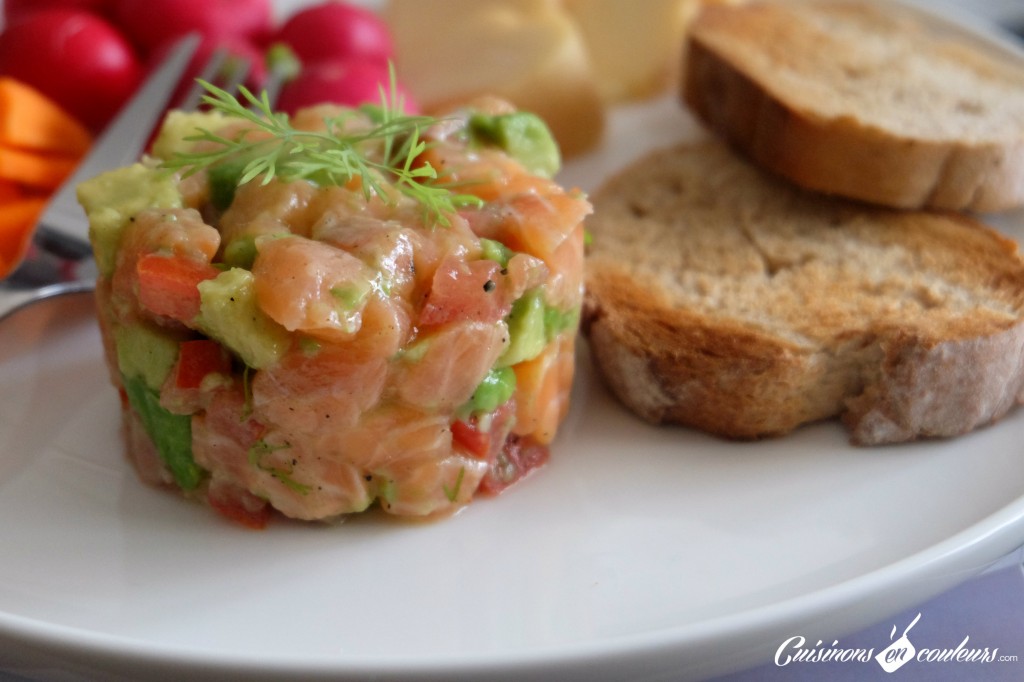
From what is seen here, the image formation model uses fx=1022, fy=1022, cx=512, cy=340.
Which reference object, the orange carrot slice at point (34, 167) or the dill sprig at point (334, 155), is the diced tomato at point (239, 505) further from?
the orange carrot slice at point (34, 167)

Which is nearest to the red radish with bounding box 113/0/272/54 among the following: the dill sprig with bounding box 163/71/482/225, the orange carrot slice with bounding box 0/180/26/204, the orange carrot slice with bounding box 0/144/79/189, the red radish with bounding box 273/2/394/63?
the red radish with bounding box 273/2/394/63

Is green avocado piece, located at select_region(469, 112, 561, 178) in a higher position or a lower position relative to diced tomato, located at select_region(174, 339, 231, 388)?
higher

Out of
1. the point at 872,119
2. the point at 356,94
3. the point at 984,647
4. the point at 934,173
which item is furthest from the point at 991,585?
the point at 356,94

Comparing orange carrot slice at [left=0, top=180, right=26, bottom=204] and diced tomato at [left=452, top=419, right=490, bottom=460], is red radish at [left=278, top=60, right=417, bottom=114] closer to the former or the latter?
orange carrot slice at [left=0, top=180, right=26, bottom=204]

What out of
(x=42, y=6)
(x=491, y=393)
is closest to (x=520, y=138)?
(x=491, y=393)

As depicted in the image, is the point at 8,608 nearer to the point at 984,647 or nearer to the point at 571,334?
the point at 571,334

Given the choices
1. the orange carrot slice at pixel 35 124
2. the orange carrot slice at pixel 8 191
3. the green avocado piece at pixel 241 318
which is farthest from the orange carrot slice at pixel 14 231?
the green avocado piece at pixel 241 318
